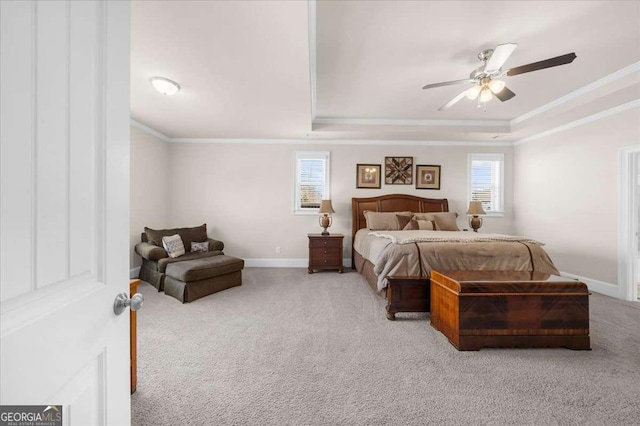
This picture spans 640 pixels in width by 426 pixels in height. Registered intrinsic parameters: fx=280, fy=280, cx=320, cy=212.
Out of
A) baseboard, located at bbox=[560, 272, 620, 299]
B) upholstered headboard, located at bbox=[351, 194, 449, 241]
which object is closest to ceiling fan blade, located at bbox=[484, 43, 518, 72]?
upholstered headboard, located at bbox=[351, 194, 449, 241]

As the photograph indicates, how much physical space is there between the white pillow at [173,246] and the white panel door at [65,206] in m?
3.59

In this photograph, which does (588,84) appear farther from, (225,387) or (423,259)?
(225,387)

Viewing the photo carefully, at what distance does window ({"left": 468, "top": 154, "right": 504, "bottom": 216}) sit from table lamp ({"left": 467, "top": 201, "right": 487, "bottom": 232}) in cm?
49

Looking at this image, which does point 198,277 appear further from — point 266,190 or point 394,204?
point 394,204

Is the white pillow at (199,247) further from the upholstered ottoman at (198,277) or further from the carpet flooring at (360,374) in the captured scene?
the carpet flooring at (360,374)

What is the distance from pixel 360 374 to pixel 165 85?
130 inches

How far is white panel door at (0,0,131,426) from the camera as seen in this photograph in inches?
18.1

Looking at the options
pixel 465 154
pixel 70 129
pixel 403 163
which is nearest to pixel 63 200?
pixel 70 129

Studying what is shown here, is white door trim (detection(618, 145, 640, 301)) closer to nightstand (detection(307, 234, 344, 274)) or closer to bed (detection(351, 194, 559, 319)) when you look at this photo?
bed (detection(351, 194, 559, 319))

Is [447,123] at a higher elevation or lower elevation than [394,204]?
higher

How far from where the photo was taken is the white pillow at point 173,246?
405 centimetres

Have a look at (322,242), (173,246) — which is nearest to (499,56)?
(322,242)

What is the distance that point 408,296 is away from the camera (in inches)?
114

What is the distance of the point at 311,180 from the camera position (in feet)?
17.9
